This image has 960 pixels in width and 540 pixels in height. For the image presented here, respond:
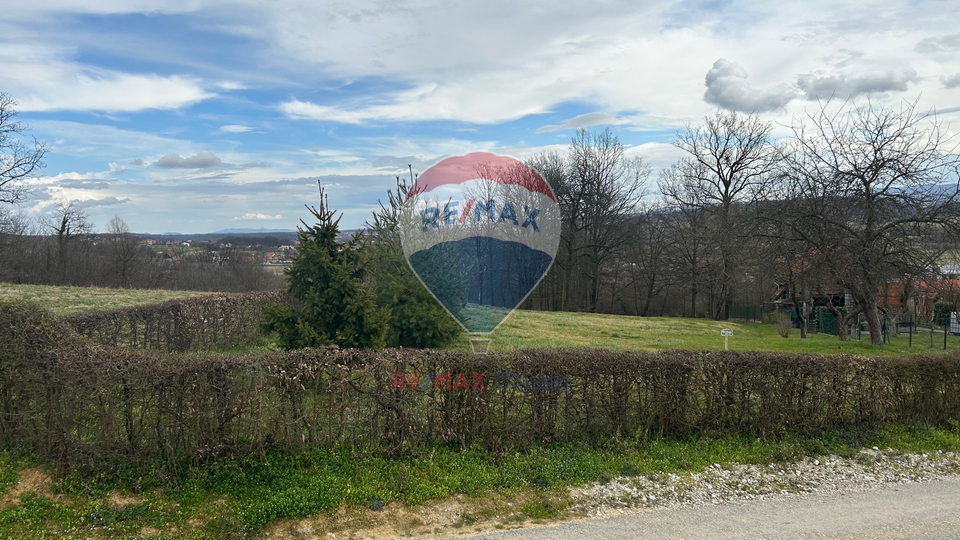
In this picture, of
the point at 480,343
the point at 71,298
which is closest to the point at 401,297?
the point at 480,343

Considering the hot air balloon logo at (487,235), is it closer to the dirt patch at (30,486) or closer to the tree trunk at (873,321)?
the dirt patch at (30,486)

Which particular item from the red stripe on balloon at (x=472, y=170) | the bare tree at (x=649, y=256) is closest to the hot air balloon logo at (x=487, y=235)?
the red stripe on balloon at (x=472, y=170)

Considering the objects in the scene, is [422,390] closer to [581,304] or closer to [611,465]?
[611,465]

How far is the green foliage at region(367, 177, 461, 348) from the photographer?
11.2 meters

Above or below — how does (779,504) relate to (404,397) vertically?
below

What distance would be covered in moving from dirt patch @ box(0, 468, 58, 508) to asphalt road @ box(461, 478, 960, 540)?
3.98 m

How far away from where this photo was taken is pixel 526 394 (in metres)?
6.39

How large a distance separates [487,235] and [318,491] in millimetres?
4431

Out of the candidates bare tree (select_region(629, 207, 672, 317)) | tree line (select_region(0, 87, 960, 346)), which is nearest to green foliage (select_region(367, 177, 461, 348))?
tree line (select_region(0, 87, 960, 346))

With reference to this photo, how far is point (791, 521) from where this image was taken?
17.2ft

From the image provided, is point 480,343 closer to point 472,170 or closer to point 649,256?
point 472,170

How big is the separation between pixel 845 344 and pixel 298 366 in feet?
56.7

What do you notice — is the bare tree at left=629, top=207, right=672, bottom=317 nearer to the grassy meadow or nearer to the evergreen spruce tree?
the evergreen spruce tree

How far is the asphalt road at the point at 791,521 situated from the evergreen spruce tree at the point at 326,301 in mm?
4625
